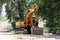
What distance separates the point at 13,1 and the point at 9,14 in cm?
129

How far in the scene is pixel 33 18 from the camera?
1325cm

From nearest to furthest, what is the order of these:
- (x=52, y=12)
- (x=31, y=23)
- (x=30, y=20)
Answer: (x=52, y=12)
(x=30, y=20)
(x=31, y=23)

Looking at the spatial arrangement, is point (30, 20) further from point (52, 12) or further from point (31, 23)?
point (52, 12)

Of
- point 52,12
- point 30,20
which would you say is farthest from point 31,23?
point 52,12

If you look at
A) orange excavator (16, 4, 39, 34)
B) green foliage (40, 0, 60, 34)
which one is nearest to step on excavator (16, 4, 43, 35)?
orange excavator (16, 4, 39, 34)

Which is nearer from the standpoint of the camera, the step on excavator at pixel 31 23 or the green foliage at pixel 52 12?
the green foliage at pixel 52 12

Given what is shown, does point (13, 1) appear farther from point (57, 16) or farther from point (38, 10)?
point (57, 16)

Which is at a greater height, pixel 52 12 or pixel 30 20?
pixel 52 12

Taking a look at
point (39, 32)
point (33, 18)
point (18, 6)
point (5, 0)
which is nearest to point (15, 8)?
point (18, 6)

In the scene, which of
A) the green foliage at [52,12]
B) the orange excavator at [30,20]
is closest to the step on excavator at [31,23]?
the orange excavator at [30,20]

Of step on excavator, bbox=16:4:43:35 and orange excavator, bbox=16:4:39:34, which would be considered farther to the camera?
orange excavator, bbox=16:4:39:34

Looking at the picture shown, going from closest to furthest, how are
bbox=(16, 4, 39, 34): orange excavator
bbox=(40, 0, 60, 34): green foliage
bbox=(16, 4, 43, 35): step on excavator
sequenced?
bbox=(40, 0, 60, 34): green foliage
bbox=(16, 4, 43, 35): step on excavator
bbox=(16, 4, 39, 34): orange excavator

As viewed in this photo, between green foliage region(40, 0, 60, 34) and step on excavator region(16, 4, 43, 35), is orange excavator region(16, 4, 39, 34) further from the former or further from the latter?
green foliage region(40, 0, 60, 34)

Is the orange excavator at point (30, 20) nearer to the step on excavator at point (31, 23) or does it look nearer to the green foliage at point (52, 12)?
the step on excavator at point (31, 23)
